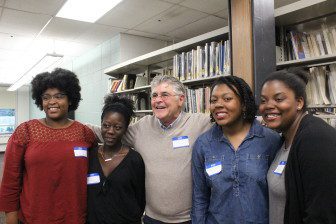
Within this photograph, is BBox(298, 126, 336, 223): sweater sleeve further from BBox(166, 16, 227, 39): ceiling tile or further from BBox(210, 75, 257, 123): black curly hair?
BBox(166, 16, 227, 39): ceiling tile

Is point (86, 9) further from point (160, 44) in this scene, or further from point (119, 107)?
point (119, 107)

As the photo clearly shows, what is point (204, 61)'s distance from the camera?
116 inches

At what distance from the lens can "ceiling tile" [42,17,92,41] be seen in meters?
4.61

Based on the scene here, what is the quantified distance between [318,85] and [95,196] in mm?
1962

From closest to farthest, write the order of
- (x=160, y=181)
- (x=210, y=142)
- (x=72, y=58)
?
(x=210, y=142) → (x=160, y=181) → (x=72, y=58)

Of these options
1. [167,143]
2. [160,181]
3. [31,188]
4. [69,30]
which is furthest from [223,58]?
[69,30]

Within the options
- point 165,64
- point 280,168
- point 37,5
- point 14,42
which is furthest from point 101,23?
point 280,168

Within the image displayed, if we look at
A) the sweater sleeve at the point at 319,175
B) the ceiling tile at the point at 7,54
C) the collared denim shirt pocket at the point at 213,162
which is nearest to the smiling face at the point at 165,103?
the collared denim shirt pocket at the point at 213,162

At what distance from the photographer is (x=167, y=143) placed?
173cm

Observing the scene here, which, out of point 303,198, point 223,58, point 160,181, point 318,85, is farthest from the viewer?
point 223,58

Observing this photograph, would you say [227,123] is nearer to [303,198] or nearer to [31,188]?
[303,198]

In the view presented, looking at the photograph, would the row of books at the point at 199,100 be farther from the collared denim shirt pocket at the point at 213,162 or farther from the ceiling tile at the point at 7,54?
the ceiling tile at the point at 7,54

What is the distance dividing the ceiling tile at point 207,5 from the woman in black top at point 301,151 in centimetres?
284

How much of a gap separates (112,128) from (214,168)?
70cm
